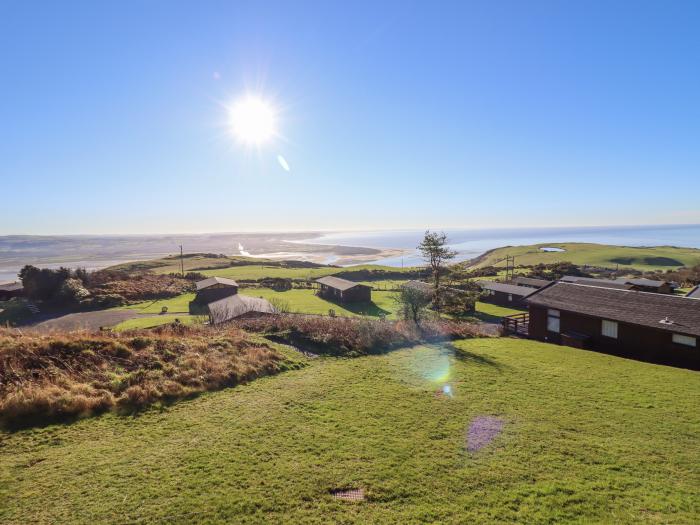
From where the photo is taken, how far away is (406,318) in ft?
94.2

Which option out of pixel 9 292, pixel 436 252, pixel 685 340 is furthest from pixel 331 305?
pixel 9 292

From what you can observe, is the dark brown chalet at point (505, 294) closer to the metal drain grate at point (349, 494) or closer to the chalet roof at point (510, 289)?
the chalet roof at point (510, 289)

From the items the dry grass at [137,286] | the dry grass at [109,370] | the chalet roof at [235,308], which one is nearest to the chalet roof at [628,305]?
the dry grass at [109,370]

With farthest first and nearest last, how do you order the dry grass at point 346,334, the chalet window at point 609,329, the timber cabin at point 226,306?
1. the timber cabin at point 226,306
2. the chalet window at point 609,329
3. the dry grass at point 346,334

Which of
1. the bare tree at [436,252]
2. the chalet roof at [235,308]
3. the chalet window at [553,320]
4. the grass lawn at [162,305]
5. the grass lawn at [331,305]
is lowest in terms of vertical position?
the grass lawn at [331,305]

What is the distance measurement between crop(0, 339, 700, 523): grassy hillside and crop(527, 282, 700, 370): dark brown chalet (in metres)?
8.46

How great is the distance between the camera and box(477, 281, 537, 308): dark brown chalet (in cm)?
5172

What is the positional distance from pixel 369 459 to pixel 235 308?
25916mm

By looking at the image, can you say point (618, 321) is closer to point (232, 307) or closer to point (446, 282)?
point (446, 282)

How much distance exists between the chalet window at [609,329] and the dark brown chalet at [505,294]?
81.7 feet

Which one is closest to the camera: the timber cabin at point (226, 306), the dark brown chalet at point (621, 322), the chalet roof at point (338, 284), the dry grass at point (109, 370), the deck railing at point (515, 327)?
the dry grass at point (109, 370)

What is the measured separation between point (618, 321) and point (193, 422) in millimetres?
28347

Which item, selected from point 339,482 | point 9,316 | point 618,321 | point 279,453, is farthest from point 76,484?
point 9,316

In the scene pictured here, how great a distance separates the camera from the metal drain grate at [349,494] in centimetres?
800
